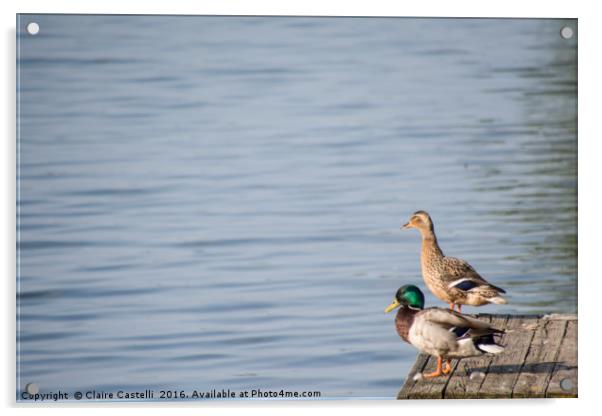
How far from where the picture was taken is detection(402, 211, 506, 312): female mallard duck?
424cm

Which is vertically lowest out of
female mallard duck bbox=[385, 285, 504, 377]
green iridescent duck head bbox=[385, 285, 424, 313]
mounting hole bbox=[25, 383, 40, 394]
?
mounting hole bbox=[25, 383, 40, 394]

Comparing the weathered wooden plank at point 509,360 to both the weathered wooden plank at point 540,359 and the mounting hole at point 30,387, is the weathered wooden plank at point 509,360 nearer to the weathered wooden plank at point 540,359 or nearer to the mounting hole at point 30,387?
the weathered wooden plank at point 540,359

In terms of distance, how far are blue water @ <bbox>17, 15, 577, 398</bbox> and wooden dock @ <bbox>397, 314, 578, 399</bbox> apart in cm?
6

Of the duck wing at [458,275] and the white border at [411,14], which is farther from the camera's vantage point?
the duck wing at [458,275]

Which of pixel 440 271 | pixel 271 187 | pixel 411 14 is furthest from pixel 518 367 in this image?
pixel 411 14

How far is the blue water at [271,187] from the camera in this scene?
13.7 ft

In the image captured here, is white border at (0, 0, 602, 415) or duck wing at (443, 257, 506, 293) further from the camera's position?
A: duck wing at (443, 257, 506, 293)

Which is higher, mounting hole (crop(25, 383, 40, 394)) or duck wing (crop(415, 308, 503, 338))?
duck wing (crop(415, 308, 503, 338))

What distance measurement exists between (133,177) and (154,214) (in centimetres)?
14

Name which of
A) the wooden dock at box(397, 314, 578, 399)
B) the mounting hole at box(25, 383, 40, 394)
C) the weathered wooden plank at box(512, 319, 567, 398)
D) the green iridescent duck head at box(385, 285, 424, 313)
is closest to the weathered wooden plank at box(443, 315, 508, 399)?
the wooden dock at box(397, 314, 578, 399)

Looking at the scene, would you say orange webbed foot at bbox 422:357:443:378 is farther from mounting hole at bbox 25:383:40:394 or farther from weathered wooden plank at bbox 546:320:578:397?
mounting hole at bbox 25:383:40:394

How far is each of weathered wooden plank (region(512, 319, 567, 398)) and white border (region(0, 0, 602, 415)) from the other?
45mm

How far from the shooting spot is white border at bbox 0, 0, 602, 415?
4.13 m

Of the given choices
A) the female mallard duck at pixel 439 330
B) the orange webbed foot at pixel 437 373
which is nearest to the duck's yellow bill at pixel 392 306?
the female mallard duck at pixel 439 330
